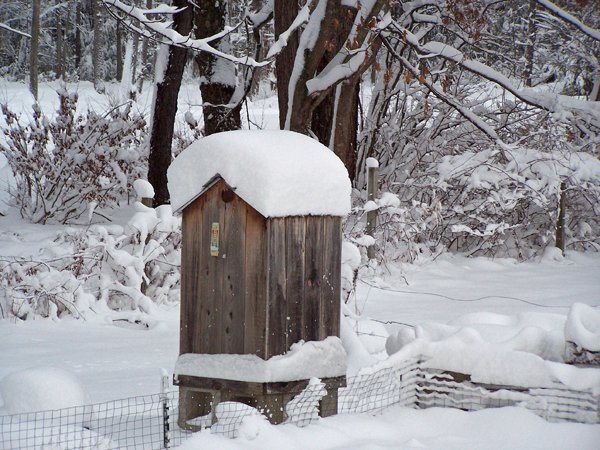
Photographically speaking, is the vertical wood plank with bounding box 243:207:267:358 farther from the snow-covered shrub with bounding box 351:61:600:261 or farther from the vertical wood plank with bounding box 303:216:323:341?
the snow-covered shrub with bounding box 351:61:600:261

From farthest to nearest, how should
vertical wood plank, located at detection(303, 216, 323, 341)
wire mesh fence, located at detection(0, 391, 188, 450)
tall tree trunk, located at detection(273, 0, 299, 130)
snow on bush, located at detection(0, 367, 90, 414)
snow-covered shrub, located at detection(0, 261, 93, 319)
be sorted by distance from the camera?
tall tree trunk, located at detection(273, 0, 299, 130) → snow-covered shrub, located at detection(0, 261, 93, 319) → vertical wood plank, located at detection(303, 216, 323, 341) → snow on bush, located at detection(0, 367, 90, 414) → wire mesh fence, located at detection(0, 391, 188, 450)

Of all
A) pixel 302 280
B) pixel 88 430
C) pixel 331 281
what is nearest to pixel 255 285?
pixel 302 280

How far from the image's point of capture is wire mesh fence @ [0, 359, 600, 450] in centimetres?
417

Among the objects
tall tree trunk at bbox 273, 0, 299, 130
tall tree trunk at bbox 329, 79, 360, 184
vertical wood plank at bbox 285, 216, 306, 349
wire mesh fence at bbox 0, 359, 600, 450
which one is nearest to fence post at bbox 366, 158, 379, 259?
tall tree trunk at bbox 329, 79, 360, 184

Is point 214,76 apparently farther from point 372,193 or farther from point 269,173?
point 269,173

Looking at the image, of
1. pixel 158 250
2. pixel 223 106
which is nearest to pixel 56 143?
pixel 223 106

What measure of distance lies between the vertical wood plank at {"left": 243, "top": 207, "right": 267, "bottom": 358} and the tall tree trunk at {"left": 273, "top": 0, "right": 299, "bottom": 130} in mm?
4478

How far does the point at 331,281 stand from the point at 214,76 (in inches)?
281

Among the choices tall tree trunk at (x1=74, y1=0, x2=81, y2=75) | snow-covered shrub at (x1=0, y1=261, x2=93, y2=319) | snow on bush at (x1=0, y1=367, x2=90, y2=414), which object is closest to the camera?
snow on bush at (x1=0, y1=367, x2=90, y2=414)

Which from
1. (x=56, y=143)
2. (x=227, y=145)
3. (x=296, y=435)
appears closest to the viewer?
(x=296, y=435)

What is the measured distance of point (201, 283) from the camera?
4.83 metres

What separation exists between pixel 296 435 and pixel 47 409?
144cm

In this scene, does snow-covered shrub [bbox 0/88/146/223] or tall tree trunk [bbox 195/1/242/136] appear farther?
snow-covered shrub [bbox 0/88/146/223]

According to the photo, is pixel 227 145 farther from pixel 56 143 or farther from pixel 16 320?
pixel 56 143
